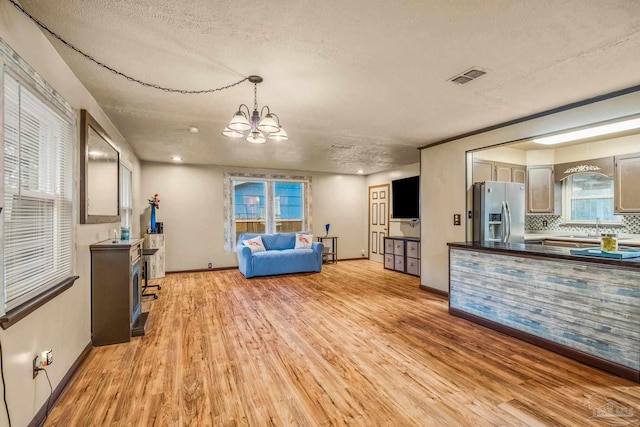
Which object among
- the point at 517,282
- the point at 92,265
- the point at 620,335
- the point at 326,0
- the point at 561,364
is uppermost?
the point at 326,0

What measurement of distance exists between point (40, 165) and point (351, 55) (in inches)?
85.0

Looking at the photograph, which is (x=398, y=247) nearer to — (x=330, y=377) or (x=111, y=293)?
(x=330, y=377)

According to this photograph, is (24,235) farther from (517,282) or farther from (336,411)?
(517,282)

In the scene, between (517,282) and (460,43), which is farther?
(517,282)

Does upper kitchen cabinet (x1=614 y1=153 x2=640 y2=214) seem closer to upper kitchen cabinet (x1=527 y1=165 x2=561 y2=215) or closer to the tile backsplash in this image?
the tile backsplash

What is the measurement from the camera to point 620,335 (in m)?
2.43

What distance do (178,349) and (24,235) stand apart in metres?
1.72

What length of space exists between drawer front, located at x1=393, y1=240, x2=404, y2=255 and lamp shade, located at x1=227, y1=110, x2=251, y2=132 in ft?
16.0

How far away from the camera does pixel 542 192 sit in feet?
16.8

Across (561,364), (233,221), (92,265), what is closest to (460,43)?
(561,364)

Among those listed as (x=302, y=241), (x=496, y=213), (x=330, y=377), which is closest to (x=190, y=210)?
(x=302, y=241)

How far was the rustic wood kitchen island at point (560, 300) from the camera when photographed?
7.95ft

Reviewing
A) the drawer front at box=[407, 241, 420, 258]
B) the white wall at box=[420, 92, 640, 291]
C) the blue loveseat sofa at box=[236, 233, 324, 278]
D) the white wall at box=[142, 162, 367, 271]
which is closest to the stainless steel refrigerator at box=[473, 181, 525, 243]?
the white wall at box=[420, 92, 640, 291]

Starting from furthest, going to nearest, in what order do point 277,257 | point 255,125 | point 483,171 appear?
point 277,257
point 483,171
point 255,125
